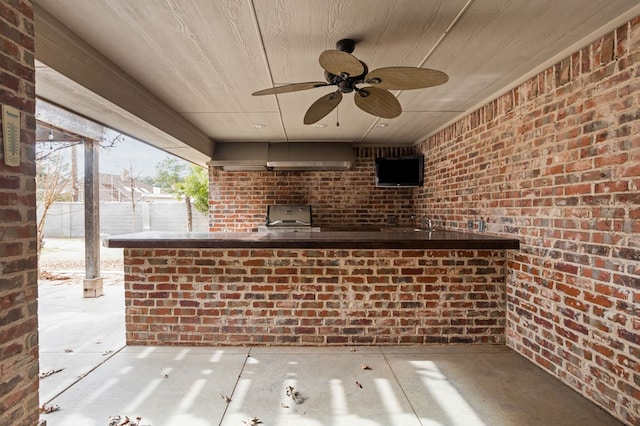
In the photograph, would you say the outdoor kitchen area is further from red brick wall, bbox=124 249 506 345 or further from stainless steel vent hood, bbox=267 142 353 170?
stainless steel vent hood, bbox=267 142 353 170

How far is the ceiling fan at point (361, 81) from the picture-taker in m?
1.70

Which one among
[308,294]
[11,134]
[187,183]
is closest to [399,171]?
[308,294]

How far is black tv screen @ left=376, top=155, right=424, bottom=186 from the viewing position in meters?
4.70

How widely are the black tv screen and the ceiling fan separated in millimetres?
2493

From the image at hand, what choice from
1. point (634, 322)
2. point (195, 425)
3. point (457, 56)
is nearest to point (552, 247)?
point (634, 322)

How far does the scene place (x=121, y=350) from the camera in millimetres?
2670

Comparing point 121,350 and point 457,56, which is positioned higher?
point 457,56

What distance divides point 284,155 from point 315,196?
923 millimetres

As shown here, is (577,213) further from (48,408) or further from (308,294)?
(48,408)

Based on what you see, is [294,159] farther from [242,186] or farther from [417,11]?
[417,11]

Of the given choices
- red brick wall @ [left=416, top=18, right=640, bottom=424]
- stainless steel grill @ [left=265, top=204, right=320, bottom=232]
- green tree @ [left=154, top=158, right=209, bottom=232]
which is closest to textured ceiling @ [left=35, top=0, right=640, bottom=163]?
red brick wall @ [left=416, top=18, right=640, bottom=424]

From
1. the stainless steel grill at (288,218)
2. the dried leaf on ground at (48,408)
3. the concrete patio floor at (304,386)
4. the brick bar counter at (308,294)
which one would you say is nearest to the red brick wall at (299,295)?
the brick bar counter at (308,294)

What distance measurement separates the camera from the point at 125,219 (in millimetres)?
9664

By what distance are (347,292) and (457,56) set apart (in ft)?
6.66
